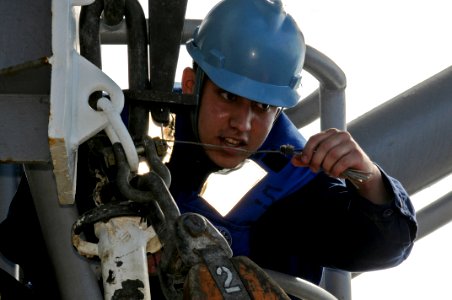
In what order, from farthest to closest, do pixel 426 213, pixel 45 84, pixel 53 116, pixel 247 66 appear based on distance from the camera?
pixel 426 213
pixel 247 66
pixel 45 84
pixel 53 116

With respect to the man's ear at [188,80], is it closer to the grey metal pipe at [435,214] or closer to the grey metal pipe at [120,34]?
the grey metal pipe at [120,34]

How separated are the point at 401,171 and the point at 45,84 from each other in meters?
1.40

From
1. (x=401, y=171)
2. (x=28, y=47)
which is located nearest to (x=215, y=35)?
(x=401, y=171)

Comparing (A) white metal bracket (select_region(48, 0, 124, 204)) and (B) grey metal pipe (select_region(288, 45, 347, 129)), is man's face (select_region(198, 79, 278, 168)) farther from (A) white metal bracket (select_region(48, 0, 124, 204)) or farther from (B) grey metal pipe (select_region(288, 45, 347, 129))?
(A) white metal bracket (select_region(48, 0, 124, 204))

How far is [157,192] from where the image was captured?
1.94 meters

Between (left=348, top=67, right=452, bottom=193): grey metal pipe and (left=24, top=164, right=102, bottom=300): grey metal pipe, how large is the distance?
0.85m

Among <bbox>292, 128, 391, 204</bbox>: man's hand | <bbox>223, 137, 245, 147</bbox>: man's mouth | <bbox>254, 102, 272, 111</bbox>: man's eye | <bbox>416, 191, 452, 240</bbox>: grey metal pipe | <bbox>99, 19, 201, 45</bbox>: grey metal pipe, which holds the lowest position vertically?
<bbox>416, 191, 452, 240</bbox>: grey metal pipe

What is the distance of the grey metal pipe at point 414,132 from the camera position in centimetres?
310

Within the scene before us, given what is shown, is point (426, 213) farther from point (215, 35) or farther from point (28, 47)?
point (28, 47)

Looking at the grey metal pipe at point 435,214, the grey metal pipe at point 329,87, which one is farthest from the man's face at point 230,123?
the grey metal pipe at point 435,214

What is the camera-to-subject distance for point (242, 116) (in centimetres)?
309

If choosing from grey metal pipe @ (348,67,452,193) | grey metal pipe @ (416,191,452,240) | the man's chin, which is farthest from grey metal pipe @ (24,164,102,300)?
grey metal pipe @ (416,191,452,240)

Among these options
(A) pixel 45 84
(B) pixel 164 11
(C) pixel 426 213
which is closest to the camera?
(A) pixel 45 84

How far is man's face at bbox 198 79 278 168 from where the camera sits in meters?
3.07
